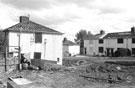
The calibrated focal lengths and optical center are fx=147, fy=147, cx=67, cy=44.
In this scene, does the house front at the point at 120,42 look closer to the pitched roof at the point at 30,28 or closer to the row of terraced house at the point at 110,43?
the row of terraced house at the point at 110,43

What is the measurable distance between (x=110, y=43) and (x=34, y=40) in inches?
1019

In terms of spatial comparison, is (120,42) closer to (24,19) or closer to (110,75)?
(24,19)

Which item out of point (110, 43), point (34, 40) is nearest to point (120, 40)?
point (110, 43)

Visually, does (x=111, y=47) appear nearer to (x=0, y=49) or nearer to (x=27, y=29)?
(x=27, y=29)

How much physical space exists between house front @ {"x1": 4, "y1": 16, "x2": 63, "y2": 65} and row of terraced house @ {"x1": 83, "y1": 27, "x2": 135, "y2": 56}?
19.7 metres

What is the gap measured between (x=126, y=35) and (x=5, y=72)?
34.4m

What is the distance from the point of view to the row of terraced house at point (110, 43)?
38.5m

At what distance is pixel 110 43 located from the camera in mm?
42469

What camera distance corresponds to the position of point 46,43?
2484cm

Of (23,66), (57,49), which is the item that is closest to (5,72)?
(23,66)

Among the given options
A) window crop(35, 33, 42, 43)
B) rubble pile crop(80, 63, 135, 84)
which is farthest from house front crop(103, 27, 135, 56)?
rubble pile crop(80, 63, 135, 84)

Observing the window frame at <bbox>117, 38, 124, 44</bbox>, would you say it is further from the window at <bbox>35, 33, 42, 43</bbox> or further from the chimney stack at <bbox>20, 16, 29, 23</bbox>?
the chimney stack at <bbox>20, 16, 29, 23</bbox>

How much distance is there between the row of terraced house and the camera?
38.5m

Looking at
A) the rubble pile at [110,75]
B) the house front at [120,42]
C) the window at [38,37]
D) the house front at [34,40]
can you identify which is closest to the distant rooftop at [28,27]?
the house front at [34,40]
